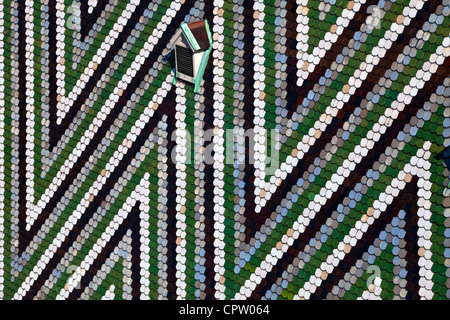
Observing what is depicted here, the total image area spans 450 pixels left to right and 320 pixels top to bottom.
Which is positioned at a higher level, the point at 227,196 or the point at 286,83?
the point at 286,83

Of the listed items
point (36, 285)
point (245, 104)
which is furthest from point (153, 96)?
point (36, 285)

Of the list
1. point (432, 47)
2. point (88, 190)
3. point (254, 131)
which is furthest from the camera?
point (88, 190)

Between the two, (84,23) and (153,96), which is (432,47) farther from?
(84,23)

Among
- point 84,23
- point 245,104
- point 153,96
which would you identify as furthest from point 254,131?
point 84,23

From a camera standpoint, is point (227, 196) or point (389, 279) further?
point (227, 196)

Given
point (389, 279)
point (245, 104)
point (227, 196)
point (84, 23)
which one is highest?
point (84, 23)

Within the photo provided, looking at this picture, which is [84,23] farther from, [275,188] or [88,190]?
[275,188]

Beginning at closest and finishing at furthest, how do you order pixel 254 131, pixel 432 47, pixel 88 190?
pixel 432 47, pixel 254 131, pixel 88 190
